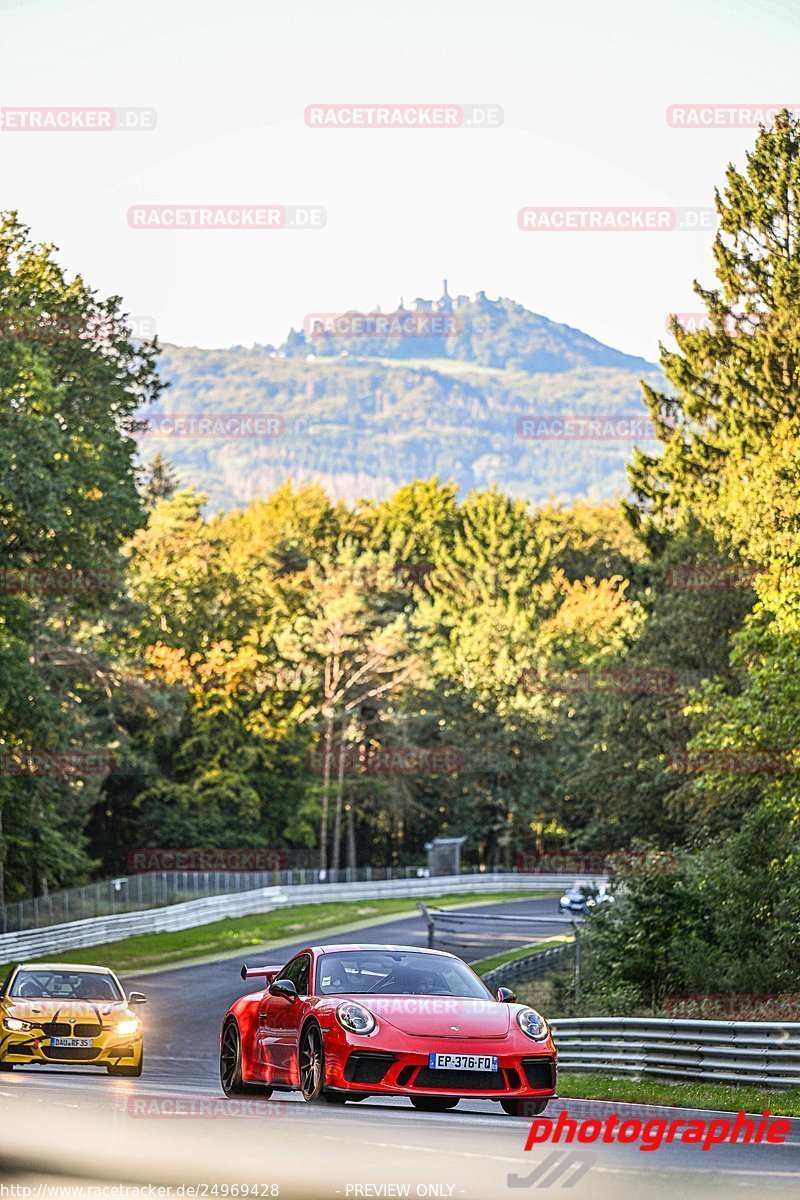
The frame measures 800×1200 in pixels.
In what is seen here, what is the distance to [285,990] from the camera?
1422 cm

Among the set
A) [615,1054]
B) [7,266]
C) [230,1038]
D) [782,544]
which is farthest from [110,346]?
[230,1038]

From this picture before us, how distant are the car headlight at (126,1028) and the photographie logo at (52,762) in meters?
26.3

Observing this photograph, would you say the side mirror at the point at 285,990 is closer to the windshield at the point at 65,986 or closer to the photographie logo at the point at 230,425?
the windshield at the point at 65,986

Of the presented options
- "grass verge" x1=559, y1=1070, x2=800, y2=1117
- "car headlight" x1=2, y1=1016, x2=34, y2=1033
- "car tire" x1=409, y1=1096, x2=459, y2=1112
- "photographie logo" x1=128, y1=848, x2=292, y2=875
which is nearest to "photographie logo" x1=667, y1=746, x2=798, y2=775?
"grass verge" x1=559, y1=1070, x2=800, y2=1117

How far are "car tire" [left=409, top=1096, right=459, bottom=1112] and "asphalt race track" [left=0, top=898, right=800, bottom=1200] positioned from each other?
0.14 m

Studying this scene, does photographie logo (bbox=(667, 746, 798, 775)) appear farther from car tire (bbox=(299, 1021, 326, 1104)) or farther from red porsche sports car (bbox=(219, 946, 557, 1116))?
car tire (bbox=(299, 1021, 326, 1104))

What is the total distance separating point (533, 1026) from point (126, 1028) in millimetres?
7822

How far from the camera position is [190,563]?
84000mm

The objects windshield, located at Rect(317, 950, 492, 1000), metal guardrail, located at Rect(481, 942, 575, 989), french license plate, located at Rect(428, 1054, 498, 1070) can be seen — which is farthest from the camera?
metal guardrail, located at Rect(481, 942, 575, 989)

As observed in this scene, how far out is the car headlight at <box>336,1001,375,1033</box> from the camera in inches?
515

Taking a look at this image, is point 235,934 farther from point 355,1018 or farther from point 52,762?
point 355,1018

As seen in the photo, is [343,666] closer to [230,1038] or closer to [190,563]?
[190,563]

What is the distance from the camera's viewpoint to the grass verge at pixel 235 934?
51.0 metres

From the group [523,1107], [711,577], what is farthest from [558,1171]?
[711,577]
